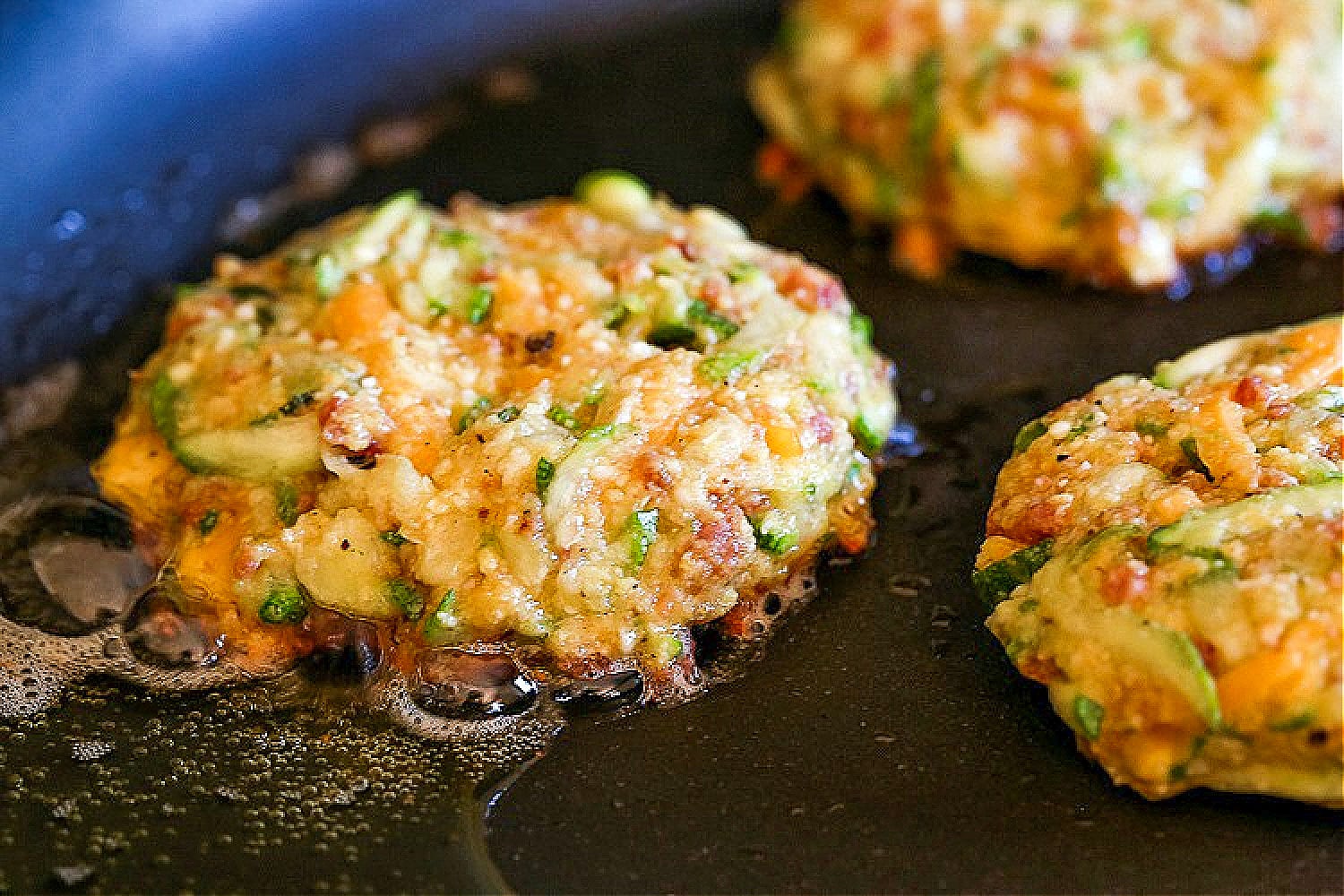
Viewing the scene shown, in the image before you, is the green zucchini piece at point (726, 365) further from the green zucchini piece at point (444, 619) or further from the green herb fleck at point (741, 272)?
the green zucchini piece at point (444, 619)

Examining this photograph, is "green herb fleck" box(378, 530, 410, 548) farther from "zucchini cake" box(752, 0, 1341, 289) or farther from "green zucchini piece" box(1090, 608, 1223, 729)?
"zucchini cake" box(752, 0, 1341, 289)

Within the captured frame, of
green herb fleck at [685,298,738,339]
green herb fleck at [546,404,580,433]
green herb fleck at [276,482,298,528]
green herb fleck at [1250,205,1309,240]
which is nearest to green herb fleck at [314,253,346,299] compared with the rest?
green herb fleck at [276,482,298,528]

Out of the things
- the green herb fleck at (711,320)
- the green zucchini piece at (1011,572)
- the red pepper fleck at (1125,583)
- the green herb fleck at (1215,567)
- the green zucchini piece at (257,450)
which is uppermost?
the green zucchini piece at (257,450)

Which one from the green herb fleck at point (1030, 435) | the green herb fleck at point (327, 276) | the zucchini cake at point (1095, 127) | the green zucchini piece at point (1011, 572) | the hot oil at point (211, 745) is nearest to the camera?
the hot oil at point (211, 745)

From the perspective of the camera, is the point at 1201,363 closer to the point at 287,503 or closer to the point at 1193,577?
the point at 1193,577

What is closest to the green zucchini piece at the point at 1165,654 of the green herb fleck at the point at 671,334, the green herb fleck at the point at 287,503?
the green herb fleck at the point at 671,334

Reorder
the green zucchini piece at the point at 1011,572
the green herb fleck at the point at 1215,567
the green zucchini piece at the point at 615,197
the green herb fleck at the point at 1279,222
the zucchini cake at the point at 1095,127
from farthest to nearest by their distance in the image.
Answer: the green herb fleck at the point at 1279,222 < the zucchini cake at the point at 1095,127 < the green zucchini piece at the point at 615,197 < the green zucchini piece at the point at 1011,572 < the green herb fleck at the point at 1215,567
